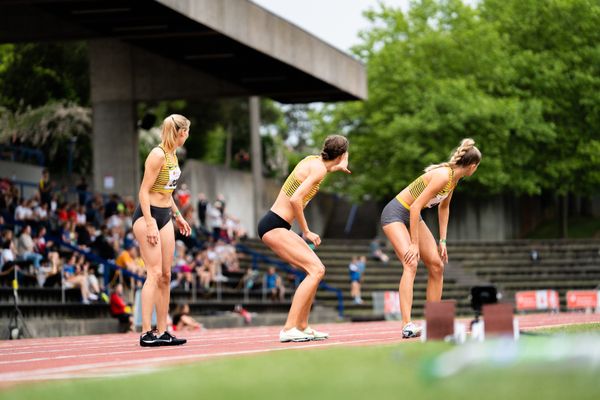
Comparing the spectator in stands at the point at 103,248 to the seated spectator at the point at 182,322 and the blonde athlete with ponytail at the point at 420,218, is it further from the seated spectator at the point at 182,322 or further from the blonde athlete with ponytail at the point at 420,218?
the blonde athlete with ponytail at the point at 420,218

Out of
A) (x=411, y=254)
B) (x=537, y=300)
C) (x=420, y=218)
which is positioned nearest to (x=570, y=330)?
(x=411, y=254)

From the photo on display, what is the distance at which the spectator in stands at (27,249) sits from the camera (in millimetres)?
23941

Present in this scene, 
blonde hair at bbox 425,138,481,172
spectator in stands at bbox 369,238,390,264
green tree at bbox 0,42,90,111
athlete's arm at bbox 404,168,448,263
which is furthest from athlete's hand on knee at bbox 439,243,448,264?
green tree at bbox 0,42,90,111

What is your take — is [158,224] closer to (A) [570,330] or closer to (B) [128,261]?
(A) [570,330]

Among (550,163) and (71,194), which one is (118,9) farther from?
(550,163)

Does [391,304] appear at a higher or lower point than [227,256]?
lower

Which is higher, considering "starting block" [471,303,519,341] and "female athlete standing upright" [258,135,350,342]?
"female athlete standing upright" [258,135,350,342]

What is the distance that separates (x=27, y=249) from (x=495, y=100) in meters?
32.0

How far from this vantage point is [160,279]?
12328 mm

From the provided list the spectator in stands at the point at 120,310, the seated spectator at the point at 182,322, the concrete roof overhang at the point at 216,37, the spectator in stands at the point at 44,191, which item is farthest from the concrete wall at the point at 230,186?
the spectator in stands at the point at 120,310

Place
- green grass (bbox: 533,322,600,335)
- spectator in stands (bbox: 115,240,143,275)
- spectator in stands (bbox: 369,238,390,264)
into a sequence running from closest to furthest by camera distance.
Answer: green grass (bbox: 533,322,600,335)
spectator in stands (bbox: 115,240,143,275)
spectator in stands (bbox: 369,238,390,264)

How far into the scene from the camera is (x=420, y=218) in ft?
42.3

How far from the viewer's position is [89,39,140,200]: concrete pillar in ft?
110

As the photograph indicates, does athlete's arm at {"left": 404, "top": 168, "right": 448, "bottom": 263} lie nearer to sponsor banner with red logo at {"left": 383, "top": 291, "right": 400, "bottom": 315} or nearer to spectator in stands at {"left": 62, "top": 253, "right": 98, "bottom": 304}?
spectator in stands at {"left": 62, "top": 253, "right": 98, "bottom": 304}
